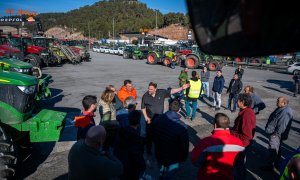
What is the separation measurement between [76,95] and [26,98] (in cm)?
602

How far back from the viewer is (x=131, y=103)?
4930mm

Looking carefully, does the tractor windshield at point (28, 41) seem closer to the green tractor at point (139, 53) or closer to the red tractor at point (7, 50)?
the red tractor at point (7, 50)

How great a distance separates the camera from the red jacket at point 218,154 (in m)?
2.88

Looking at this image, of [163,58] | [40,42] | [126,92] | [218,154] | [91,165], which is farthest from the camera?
[163,58]

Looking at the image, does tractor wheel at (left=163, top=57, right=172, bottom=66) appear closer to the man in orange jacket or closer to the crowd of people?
the man in orange jacket

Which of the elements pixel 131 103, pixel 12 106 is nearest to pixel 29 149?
pixel 12 106

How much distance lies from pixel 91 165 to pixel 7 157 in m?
1.96

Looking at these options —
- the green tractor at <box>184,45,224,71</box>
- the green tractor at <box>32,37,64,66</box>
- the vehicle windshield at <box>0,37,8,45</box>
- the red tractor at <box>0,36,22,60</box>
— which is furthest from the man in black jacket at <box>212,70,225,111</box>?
the green tractor at <box>32,37,64,66</box>

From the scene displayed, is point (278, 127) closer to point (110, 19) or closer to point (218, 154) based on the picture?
point (218, 154)

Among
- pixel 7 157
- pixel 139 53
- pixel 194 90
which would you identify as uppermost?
pixel 139 53

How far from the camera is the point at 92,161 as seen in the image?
2.40 m

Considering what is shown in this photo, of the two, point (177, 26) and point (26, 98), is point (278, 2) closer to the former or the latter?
point (26, 98)

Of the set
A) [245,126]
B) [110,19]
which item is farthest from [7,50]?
[110,19]

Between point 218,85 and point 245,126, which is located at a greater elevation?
point 218,85
